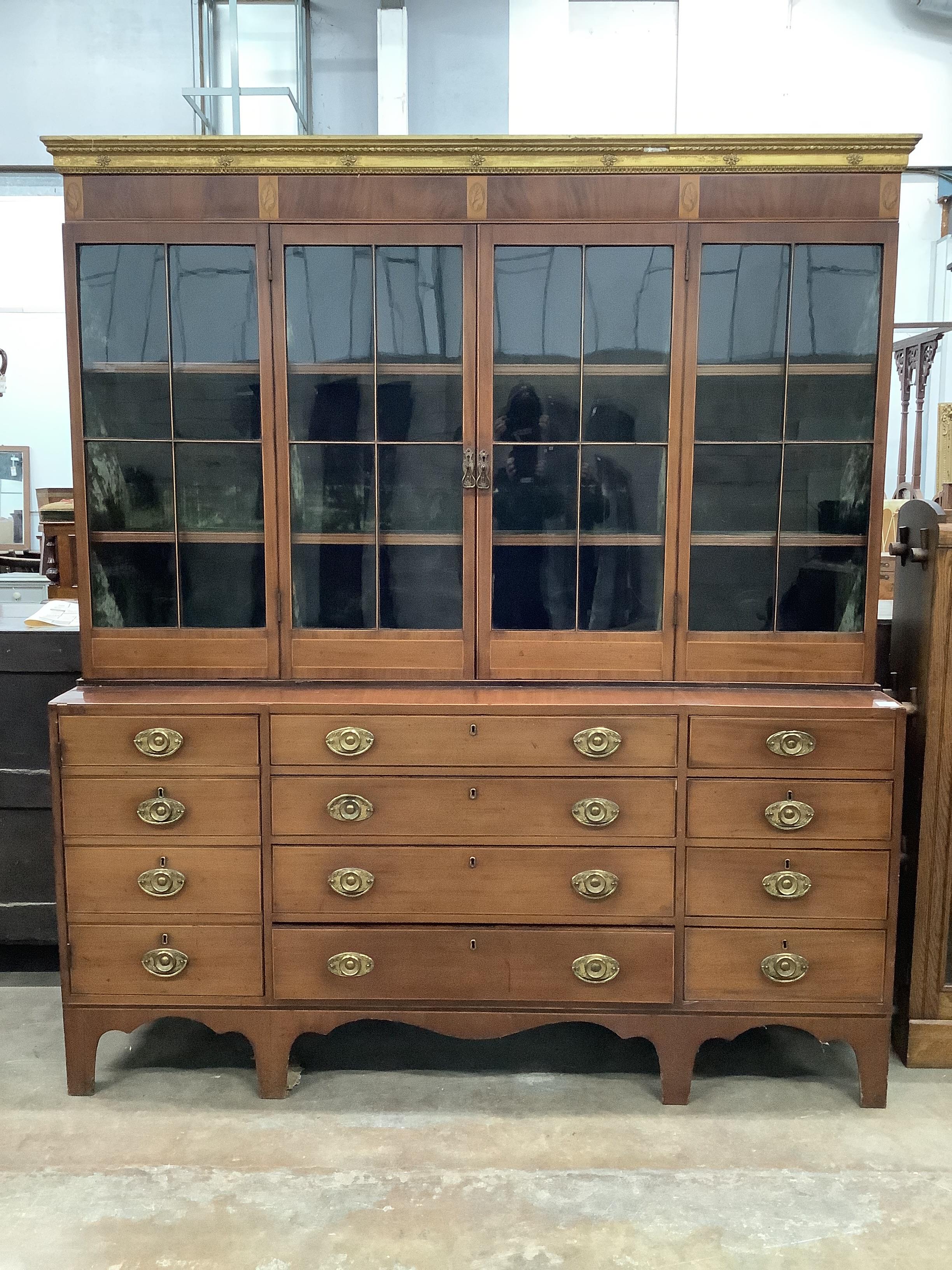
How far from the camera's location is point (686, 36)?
15.1 ft

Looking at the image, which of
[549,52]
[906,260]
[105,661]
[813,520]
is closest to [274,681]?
[105,661]

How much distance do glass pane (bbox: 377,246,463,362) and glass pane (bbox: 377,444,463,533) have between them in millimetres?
233

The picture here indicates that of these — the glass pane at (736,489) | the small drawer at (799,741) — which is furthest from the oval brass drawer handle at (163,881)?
the glass pane at (736,489)

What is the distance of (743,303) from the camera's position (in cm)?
229

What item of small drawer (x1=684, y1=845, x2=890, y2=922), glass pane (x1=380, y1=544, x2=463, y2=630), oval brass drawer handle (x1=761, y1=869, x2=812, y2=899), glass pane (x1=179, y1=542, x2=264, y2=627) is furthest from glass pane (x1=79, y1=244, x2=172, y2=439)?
oval brass drawer handle (x1=761, y1=869, x2=812, y2=899)

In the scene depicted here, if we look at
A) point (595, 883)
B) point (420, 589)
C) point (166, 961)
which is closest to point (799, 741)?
point (595, 883)

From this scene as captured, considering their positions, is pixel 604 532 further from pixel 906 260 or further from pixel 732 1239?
pixel 906 260

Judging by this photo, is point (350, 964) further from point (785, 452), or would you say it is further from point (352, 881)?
point (785, 452)

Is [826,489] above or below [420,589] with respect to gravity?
above

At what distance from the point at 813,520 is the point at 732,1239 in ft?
5.31

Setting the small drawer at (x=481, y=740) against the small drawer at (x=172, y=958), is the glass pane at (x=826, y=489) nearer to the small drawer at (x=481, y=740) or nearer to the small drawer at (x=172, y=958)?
the small drawer at (x=481, y=740)

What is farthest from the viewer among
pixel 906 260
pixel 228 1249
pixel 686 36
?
pixel 906 260

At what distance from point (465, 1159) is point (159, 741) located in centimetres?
121

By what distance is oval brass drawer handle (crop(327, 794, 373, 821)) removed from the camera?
89.6 inches
